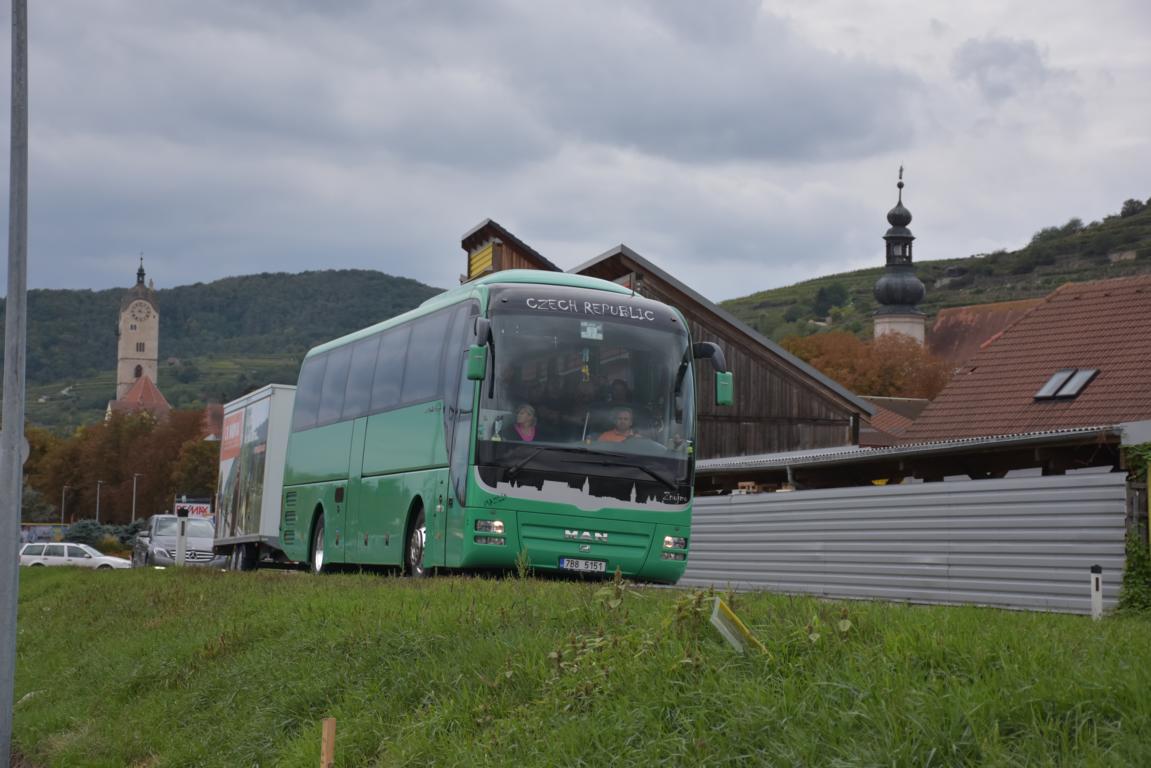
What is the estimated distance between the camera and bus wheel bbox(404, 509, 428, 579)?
59.7 ft

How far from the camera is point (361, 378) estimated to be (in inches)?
876

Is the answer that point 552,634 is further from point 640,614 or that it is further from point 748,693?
point 748,693

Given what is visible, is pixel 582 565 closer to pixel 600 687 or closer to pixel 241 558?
pixel 600 687

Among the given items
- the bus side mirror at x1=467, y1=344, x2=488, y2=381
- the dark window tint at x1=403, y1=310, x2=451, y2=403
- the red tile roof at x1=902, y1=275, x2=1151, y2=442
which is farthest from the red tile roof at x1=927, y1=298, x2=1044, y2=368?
the bus side mirror at x1=467, y1=344, x2=488, y2=381

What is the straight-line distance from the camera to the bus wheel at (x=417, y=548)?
18.2m

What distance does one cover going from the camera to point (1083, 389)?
3562 centimetres

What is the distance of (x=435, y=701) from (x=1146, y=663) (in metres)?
4.31

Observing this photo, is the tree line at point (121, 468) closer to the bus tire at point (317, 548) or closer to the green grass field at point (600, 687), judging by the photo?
the bus tire at point (317, 548)

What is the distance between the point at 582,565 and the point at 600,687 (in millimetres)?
9291

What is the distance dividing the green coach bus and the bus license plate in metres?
0.02

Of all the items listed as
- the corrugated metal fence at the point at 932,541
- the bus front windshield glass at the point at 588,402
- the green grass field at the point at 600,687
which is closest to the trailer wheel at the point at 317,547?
the corrugated metal fence at the point at 932,541

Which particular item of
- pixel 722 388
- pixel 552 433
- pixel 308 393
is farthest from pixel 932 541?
pixel 308 393

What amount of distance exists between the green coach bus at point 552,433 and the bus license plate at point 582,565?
0.06 ft

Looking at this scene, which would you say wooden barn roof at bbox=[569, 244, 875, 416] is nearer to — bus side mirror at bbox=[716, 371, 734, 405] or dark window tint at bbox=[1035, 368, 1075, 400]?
dark window tint at bbox=[1035, 368, 1075, 400]
